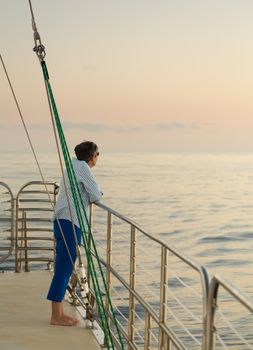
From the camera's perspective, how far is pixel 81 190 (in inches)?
202

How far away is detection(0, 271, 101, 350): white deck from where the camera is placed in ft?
16.0

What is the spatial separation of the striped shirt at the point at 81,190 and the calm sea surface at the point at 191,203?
2970 millimetres

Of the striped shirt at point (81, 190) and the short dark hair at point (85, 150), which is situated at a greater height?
the short dark hair at point (85, 150)

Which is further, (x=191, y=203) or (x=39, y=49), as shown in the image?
(x=191, y=203)

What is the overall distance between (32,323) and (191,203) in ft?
111

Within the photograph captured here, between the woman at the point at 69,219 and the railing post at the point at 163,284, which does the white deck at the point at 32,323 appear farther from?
the railing post at the point at 163,284

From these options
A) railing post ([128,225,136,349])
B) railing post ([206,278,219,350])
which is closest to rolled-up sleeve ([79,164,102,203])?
railing post ([128,225,136,349])

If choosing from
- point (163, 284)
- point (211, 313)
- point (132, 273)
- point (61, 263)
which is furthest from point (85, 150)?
point (211, 313)

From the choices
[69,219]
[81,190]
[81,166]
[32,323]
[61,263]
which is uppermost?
[81,166]

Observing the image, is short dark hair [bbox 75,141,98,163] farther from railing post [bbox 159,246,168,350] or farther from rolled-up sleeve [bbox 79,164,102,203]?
railing post [bbox 159,246,168,350]

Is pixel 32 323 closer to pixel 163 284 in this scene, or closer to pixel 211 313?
pixel 163 284

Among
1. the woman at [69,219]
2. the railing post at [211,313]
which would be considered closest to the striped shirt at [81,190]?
the woman at [69,219]

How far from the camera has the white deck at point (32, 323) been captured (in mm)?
4871

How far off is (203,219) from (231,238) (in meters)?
4.61
